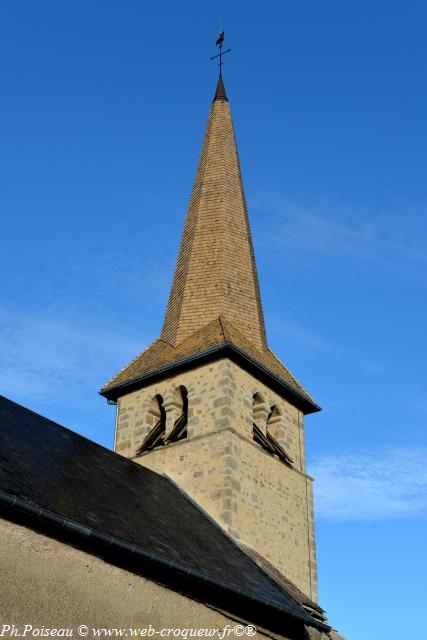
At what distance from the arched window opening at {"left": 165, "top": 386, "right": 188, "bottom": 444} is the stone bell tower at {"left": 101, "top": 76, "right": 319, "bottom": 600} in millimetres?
20

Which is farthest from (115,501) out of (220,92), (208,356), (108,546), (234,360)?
(220,92)

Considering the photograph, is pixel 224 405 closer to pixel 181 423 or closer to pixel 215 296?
pixel 181 423

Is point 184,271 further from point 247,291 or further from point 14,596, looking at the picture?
point 14,596

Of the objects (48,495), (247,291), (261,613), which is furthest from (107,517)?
(247,291)

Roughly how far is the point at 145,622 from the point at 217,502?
4.81m

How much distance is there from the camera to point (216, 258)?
17281 mm

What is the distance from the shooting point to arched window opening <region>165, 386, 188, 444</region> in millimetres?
15008

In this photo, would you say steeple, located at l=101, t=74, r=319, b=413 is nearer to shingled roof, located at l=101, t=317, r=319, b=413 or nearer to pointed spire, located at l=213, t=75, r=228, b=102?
shingled roof, located at l=101, t=317, r=319, b=413

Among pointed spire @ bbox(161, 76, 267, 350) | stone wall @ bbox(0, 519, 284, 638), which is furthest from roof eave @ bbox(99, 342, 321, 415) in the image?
stone wall @ bbox(0, 519, 284, 638)

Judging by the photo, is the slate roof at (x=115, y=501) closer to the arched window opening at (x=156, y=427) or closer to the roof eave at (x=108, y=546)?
the roof eave at (x=108, y=546)

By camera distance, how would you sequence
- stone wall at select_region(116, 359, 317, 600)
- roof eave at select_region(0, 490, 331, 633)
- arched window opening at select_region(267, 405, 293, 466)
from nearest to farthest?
roof eave at select_region(0, 490, 331, 633), stone wall at select_region(116, 359, 317, 600), arched window opening at select_region(267, 405, 293, 466)

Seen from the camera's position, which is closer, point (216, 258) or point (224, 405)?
point (224, 405)

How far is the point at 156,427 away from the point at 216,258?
12.9 feet

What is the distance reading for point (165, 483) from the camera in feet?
45.9
